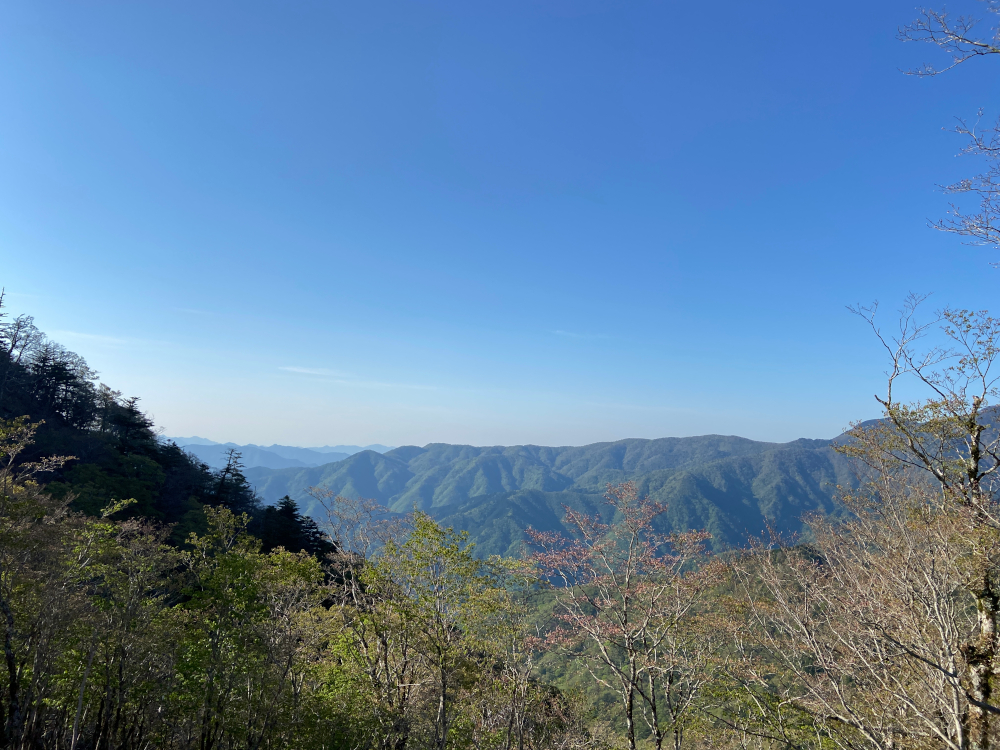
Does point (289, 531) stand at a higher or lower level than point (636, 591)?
lower

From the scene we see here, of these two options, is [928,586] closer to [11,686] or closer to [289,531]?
[11,686]

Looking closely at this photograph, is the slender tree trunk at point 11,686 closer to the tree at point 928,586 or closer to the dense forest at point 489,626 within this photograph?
the dense forest at point 489,626

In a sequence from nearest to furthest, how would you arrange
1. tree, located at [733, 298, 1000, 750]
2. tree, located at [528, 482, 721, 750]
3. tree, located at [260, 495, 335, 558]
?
tree, located at [733, 298, 1000, 750]
tree, located at [528, 482, 721, 750]
tree, located at [260, 495, 335, 558]

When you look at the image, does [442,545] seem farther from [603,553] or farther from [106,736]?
[106,736]

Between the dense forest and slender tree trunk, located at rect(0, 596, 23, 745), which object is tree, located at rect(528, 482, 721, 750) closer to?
the dense forest

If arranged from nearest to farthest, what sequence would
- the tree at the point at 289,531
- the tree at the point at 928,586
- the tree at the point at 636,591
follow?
1. the tree at the point at 928,586
2. the tree at the point at 636,591
3. the tree at the point at 289,531

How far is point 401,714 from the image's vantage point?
1334 cm

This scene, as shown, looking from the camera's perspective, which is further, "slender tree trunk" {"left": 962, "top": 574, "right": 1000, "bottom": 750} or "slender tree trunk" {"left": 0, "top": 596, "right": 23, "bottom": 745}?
"slender tree trunk" {"left": 0, "top": 596, "right": 23, "bottom": 745}

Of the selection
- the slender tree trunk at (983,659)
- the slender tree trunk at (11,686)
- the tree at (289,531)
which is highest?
the slender tree trunk at (983,659)

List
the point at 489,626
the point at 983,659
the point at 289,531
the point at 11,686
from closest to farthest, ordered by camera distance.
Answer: the point at 983,659
the point at 11,686
the point at 489,626
the point at 289,531

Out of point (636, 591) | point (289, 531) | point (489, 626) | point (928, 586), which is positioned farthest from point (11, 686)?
point (289, 531)

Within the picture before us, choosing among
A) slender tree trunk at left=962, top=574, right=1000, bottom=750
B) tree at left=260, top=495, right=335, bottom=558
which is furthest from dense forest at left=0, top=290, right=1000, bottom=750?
tree at left=260, top=495, right=335, bottom=558

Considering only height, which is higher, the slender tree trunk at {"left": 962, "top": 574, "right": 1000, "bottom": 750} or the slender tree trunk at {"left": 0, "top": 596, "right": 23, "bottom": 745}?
the slender tree trunk at {"left": 962, "top": 574, "right": 1000, "bottom": 750}

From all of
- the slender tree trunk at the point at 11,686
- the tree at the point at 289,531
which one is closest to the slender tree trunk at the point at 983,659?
the slender tree trunk at the point at 11,686
